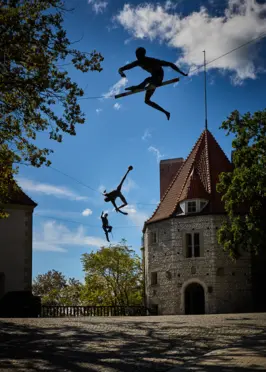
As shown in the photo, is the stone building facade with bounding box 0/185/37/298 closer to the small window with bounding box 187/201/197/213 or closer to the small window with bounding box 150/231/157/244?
the small window with bounding box 150/231/157/244

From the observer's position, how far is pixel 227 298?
34656 mm

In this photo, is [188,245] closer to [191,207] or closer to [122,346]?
[191,207]

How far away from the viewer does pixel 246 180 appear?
29.8 meters

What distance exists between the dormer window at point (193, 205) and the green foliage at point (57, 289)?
1149 inches

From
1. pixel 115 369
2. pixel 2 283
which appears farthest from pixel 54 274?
pixel 115 369

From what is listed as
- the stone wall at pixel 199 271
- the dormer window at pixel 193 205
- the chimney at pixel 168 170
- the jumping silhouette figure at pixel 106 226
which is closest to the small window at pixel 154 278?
the stone wall at pixel 199 271

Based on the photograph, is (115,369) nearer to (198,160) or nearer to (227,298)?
(227,298)

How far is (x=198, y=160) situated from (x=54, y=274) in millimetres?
35658

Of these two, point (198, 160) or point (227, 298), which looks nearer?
point (227, 298)

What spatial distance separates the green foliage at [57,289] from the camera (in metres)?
62.7

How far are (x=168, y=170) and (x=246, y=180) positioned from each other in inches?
622

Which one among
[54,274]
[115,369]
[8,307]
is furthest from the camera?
[54,274]

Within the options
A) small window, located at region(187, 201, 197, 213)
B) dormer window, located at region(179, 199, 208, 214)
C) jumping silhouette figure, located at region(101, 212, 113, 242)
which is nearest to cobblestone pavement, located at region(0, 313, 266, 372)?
jumping silhouette figure, located at region(101, 212, 113, 242)

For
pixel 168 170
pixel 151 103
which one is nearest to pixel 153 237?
pixel 168 170
